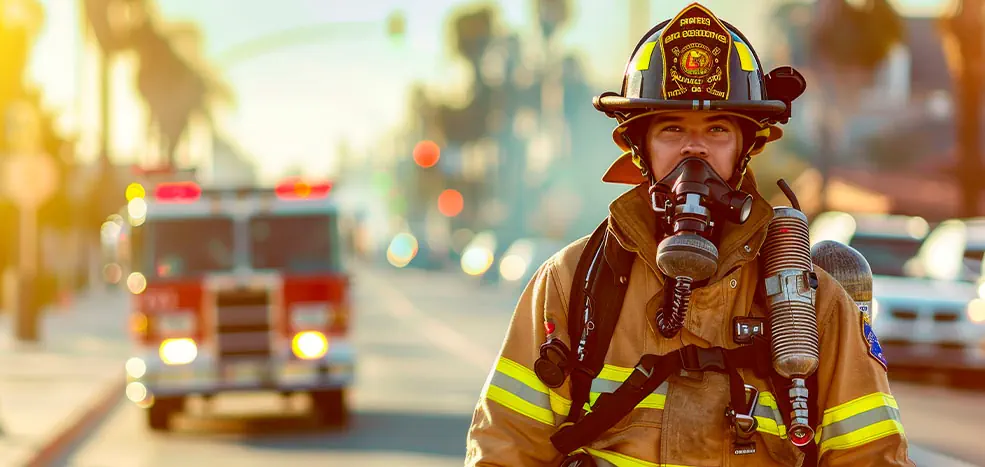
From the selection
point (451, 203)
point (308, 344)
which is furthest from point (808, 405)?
point (451, 203)

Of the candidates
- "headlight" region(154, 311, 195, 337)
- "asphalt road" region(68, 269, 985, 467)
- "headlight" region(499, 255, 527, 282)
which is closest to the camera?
"asphalt road" region(68, 269, 985, 467)

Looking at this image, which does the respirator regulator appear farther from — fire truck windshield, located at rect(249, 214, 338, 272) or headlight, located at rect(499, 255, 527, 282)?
headlight, located at rect(499, 255, 527, 282)

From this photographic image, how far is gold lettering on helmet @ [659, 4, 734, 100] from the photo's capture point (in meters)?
3.69

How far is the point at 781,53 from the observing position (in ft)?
235

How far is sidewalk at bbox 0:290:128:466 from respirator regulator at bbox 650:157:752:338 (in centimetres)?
948

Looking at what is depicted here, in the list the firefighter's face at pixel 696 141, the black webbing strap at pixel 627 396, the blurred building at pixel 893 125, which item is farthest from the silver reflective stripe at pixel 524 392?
the blurred building at pixel 893 125

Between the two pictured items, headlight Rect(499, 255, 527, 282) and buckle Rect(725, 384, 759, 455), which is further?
headlight Rect(499, 255, 527, 282)

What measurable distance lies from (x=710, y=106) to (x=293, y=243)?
12155 mm

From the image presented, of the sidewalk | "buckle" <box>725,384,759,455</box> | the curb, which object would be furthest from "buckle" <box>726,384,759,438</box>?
the curb

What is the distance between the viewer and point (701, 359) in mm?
3533

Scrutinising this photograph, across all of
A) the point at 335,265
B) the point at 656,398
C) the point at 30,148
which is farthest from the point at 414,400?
the point at 656,398

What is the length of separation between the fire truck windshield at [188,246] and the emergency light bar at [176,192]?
10.1 inches

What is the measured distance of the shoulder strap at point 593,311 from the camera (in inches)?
142

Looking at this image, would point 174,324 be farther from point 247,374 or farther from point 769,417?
point 769,417
